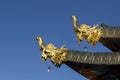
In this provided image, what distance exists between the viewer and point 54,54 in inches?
1123

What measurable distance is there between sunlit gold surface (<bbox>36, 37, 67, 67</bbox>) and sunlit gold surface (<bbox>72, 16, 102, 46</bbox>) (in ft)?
4.30

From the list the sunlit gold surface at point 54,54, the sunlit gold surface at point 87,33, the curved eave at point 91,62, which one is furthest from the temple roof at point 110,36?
the sunlit gold surface at point 54,54

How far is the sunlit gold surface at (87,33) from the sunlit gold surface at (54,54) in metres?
1.31

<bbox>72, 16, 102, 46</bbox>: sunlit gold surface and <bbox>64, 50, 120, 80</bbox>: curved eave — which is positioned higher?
<bbox>72, 16, 102, 46</bbox>: sunlit gold surface

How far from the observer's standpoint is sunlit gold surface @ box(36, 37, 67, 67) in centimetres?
2838

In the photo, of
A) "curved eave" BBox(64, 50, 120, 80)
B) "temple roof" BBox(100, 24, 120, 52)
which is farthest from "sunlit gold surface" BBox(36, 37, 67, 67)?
"temple roof" BBox(100, 24, 120, 52)

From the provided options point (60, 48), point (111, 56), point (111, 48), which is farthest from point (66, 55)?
point (111, 48)

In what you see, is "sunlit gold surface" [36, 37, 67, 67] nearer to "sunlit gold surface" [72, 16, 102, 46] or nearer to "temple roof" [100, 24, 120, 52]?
"sunlit gold surface" [72, 16, 102, 46]

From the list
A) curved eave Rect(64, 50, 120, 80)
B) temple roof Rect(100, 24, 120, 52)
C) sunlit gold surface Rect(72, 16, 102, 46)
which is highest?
temple roof Rect(100, 24, 120, 52)

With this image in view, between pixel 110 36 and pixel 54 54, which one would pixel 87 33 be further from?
pixel 54 54

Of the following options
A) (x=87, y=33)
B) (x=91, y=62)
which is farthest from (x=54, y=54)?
(x=87, y=33)

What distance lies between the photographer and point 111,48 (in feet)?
104

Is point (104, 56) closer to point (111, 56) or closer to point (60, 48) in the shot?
point (111, 56)

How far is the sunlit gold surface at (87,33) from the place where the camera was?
95.4 ft
